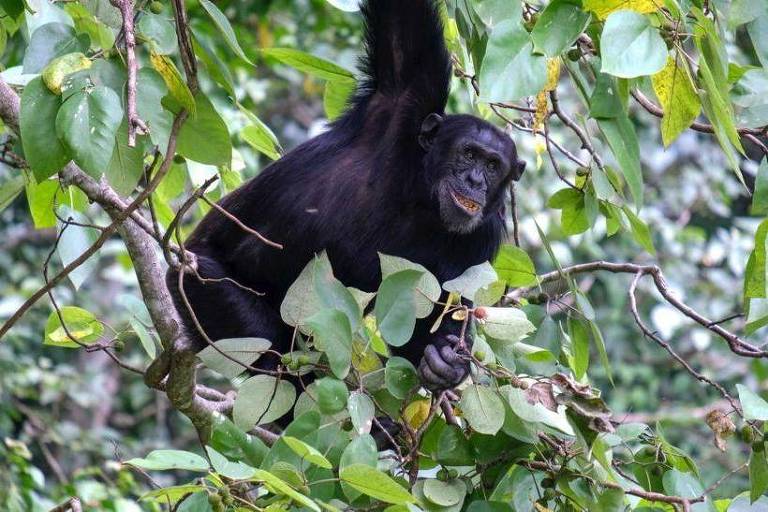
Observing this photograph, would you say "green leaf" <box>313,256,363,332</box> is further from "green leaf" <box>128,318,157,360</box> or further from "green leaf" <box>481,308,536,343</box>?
"green leaf" <box>128,318,157,360</box>

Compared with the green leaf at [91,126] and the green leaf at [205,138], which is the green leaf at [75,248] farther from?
the green leaf at [91,126]

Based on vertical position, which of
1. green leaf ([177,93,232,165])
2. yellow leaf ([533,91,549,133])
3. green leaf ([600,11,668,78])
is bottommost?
yellow leaf ([533,91,549,133])

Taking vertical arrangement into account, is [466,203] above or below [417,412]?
above

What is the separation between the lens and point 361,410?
2588mm

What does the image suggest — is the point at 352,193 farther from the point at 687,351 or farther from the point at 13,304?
the point at 687,351

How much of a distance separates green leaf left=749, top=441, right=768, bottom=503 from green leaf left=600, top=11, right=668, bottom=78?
1.14m

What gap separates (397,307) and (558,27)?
0.79 meters

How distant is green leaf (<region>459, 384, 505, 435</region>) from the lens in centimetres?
266

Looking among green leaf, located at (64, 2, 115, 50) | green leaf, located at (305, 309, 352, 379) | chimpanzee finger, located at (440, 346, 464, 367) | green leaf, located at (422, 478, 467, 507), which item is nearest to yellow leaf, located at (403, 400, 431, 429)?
chimpanzee finger, located at (440, 346, 464, 367)

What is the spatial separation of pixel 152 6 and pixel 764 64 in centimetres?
160

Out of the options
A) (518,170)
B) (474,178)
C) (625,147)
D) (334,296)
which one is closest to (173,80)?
(334,296)

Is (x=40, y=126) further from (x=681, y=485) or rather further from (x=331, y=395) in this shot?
(x=681, y=485)

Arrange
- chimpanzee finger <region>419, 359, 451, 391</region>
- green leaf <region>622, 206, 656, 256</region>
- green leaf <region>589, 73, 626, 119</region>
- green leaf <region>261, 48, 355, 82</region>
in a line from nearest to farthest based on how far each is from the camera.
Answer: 1. green leaf <region>589, 73, 626, 119</region>
2. chimpanzee finger <region>419, 359, 451, 391</region>
3. green leaf <region>622, 206, 656, 256</region>
4. green leaf <region>261, 48, 355, 82</region>

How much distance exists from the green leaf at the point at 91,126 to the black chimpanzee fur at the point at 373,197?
74.8 inches
